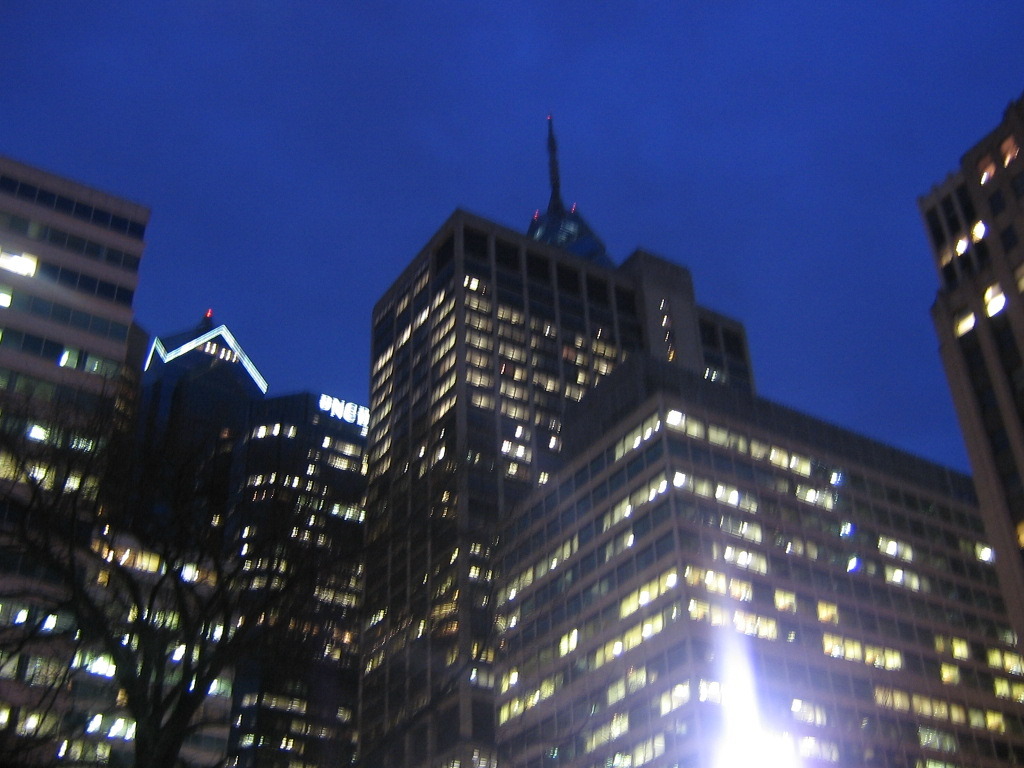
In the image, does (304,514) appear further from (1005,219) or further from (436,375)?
(436,375)

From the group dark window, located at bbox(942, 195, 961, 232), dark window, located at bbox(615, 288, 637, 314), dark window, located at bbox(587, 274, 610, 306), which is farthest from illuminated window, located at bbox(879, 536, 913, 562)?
dark window, located at bbox(587, 274, 610, 306)

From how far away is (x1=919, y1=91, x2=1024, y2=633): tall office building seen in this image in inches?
2852

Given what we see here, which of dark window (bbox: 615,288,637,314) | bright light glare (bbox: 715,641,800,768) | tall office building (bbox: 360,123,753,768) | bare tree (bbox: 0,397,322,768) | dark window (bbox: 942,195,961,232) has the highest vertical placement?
dark window (bbox: 615,288,637,314)

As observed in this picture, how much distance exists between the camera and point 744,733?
9662cm

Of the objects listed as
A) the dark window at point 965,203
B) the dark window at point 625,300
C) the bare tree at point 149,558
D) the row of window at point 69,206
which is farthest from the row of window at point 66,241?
the dark window at point 625,300

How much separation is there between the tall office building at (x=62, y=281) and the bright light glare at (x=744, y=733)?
2286 inches

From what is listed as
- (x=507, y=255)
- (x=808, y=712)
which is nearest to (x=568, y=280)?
(x=507, y=255)

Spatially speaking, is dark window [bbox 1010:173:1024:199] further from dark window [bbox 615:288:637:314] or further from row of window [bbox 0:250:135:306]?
dark window [bbox 615:288:637:314]

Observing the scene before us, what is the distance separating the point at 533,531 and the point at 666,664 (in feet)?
94.3

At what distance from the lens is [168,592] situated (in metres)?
31.9

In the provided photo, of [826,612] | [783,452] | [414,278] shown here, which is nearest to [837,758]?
[826,612]

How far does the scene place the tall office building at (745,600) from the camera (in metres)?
101

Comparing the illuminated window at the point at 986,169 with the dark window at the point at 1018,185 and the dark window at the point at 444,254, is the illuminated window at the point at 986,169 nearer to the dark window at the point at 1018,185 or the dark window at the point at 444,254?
the dark window at the point at 1018,185

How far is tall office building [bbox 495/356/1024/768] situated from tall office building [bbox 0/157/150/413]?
42804 mm
